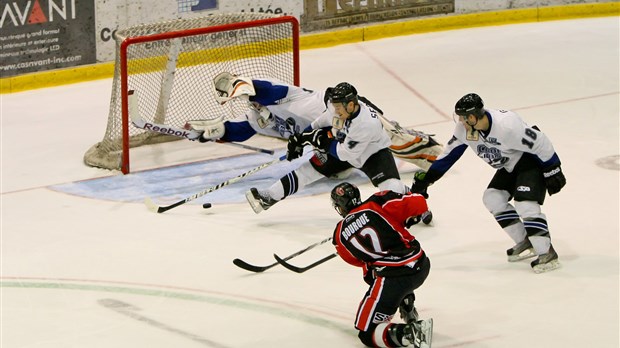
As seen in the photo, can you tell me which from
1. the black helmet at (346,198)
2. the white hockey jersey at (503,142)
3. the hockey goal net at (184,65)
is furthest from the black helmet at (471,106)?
the hockey goal net at (184,65)

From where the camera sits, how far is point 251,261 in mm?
6977

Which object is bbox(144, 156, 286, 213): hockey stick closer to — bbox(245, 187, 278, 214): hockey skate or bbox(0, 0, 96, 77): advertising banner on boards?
Answer: bbox(245, 187, 278, 214): hockey skate

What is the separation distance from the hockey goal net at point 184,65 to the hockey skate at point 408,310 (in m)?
3.04

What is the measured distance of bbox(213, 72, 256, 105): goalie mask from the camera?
784 centimetres

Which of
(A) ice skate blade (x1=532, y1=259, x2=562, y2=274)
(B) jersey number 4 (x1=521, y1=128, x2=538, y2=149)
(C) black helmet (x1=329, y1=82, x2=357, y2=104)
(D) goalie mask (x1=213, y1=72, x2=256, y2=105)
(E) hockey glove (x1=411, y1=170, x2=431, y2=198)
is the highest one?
(C) black helmet (x1=329, y1=82, x2=357, y2=104)

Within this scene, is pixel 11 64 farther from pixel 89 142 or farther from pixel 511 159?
pixel 511 159

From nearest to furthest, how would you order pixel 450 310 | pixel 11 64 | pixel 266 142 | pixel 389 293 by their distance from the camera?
pixel 389 293 → pixel 450 310 → pixel 266 142 → pixel 11 64

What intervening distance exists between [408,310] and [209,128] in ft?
8.93

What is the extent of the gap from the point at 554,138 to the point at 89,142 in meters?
3.10

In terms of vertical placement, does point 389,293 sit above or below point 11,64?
below

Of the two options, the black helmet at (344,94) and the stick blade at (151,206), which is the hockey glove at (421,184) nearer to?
the black helmet at (344,94)

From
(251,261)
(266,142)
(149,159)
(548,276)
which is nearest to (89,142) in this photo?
(149,159)

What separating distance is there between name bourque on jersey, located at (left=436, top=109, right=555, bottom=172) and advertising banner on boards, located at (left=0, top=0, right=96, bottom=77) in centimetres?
424

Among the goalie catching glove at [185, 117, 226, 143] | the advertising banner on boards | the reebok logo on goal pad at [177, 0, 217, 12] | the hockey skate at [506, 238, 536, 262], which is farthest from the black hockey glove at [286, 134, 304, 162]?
the reebok logo on goal pad at [177, 0, 217, 12]
